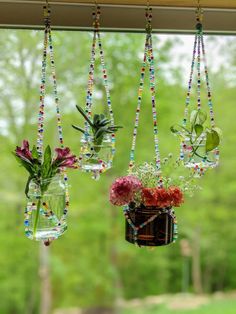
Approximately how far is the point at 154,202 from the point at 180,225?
3.96 feet

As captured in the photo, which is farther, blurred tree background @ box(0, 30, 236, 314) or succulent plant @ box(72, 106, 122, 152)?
blurred tree background @ box(0, 30, 236, 314)

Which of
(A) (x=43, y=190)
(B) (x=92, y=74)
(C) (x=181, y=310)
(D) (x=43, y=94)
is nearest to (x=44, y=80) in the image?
(D) (x=43, y=94)

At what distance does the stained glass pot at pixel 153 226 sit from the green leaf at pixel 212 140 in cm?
25

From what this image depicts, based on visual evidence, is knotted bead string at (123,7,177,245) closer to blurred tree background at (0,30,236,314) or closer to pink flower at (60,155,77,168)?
pink flower at (60,155,77,168)

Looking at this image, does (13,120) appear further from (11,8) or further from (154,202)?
(154,202)

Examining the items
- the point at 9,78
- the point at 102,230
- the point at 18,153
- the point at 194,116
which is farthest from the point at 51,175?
the point at 102,230

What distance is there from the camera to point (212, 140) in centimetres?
127

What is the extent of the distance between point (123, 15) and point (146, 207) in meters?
0.69

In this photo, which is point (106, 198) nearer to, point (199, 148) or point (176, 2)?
point (199, 148)

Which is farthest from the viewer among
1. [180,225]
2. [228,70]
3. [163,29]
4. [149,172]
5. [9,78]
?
[180,225]

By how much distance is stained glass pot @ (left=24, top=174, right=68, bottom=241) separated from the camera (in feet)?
3.86

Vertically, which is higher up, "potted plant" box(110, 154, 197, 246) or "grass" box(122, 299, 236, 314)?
"potted plant" box(110, 154, 197, 246)

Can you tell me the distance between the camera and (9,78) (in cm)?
202

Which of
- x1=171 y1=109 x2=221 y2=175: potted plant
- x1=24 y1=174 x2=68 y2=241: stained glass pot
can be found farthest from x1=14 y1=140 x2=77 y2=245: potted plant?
x1=171 y1=109 x2=221 y2=175: potted plant
